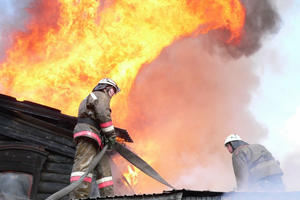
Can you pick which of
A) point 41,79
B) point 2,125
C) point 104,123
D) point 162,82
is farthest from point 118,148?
point 162,82

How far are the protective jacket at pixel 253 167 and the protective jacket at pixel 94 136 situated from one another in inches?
103

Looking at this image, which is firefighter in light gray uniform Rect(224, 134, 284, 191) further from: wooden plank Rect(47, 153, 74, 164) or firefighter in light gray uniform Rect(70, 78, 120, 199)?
wooden plank Rect(47, 153, 74, 164)

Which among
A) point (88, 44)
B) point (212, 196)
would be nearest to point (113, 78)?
point (88, 44)

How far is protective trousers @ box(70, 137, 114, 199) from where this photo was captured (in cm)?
464

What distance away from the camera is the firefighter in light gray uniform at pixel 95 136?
15.9 feet

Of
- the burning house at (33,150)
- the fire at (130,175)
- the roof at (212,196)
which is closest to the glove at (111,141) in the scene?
the roof at (212,196)

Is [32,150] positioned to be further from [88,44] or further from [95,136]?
[88,44]

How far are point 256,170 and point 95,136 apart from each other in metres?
3.27

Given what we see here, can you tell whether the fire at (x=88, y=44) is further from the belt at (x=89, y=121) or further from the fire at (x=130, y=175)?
the belt at (x=89, y=121)

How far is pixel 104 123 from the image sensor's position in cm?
506

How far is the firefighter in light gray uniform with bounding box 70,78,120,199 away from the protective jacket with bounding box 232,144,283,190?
8.51 ft

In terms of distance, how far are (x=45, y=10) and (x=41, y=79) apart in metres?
5.37

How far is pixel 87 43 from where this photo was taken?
12.5 metres

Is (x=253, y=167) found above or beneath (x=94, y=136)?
above
